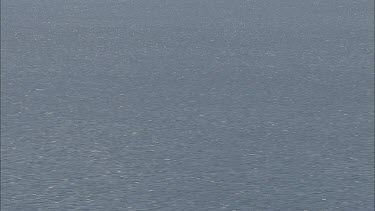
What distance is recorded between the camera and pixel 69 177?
4109mm

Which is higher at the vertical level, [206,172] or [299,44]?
[299,44]

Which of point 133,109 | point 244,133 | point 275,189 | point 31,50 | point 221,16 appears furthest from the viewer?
point 221,16

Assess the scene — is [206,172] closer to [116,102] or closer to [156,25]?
[116,102]

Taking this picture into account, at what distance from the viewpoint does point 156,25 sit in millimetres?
7562

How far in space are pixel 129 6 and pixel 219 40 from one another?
5.49 ft

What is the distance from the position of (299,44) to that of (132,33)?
60.8 inches

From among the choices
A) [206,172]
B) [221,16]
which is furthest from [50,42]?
[206,172]

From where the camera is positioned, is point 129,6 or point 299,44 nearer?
point 299,44

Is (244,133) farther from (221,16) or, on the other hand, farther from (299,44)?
(221,16)

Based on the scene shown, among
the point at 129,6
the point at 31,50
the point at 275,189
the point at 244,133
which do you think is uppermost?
the point at 129,6

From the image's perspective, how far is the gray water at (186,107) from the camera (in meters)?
3.99

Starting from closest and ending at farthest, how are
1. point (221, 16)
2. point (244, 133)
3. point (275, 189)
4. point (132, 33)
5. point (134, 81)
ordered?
point (275, 189), point (244, 133), point (134, 81), point (132, 33), point (221, 16)

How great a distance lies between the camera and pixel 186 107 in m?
5.28

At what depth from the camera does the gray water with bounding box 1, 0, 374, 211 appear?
3.99 m
